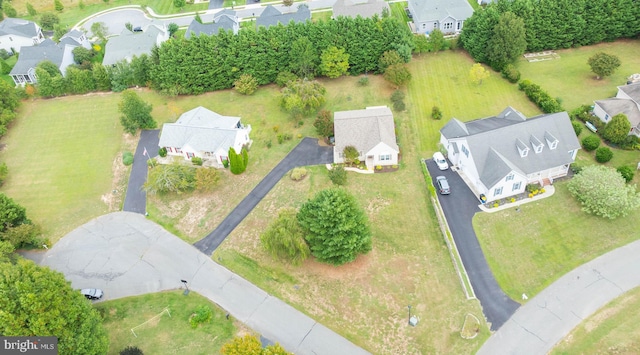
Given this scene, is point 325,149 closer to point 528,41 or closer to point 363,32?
point 363,32

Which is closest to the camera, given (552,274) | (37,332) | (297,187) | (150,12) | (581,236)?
(37,332)

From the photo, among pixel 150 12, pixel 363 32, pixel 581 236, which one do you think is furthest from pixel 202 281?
pixel 150 12

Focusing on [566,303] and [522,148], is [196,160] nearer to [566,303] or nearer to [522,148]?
[522,148]

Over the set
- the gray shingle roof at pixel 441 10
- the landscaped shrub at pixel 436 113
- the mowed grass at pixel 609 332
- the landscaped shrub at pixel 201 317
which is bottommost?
the landscaped shrub at pixel 201 317

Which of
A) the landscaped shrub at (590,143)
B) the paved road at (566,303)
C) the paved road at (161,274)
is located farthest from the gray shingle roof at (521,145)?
the paved road at (161,274)

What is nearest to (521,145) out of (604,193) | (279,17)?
(604,193)

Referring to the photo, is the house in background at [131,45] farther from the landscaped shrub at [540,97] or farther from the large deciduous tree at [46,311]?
the landscaped shrub at [540,97]
